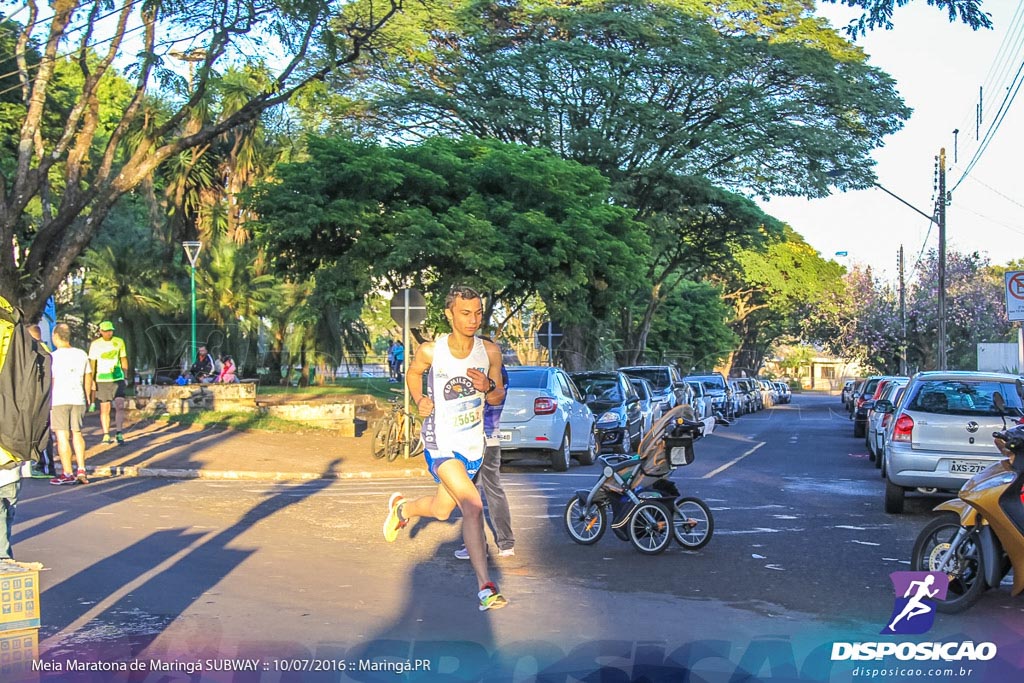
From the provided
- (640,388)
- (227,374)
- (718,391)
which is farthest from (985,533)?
(718,391)

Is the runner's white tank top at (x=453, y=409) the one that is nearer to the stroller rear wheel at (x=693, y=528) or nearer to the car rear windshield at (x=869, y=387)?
the stroller rear wheel at (x=693, y=528)

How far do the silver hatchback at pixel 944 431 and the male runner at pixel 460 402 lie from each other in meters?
6.22

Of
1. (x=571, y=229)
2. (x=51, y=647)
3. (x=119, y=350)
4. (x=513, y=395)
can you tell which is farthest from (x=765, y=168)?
(x=51, y=647)

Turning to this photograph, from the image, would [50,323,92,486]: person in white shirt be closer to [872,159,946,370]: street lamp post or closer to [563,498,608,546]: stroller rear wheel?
[563,498,608,546]: stroller rear wheel

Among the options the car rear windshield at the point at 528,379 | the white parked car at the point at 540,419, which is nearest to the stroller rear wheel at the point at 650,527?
the white parked car at the point at 540,419

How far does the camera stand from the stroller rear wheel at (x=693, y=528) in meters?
9.78

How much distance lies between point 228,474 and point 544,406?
472 cm

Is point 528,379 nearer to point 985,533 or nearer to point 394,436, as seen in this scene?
point 394,436

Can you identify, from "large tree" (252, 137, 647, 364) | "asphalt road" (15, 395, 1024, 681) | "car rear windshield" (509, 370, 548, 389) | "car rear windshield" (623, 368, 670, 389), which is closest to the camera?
"asphalt road" (15, 395, 1024, 681)

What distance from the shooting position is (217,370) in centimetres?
2928

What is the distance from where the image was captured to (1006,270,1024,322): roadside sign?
17484 mm

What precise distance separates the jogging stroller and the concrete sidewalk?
753 cm

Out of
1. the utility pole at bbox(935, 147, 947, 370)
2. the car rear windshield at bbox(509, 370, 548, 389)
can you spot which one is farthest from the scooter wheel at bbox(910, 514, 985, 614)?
the utility pole at bbox(935, 147, 947, 370)

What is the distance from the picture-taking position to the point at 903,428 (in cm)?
1250
